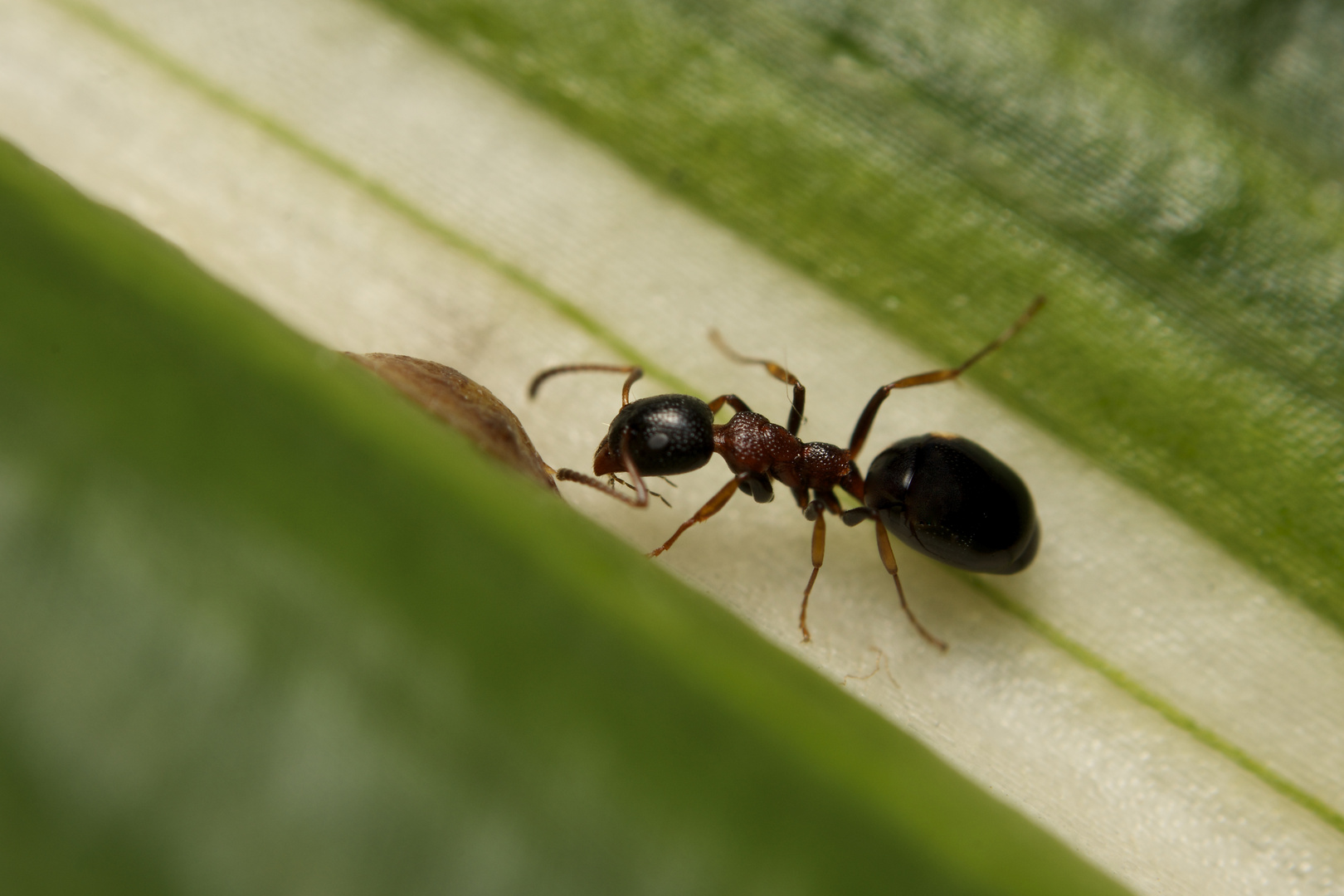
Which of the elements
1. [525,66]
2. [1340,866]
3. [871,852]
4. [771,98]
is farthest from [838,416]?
[871,852]

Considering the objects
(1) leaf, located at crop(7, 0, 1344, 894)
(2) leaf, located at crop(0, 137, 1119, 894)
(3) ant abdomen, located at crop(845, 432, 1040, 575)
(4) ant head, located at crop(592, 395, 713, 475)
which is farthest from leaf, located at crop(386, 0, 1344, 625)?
(2) leaf, located at crop(0, 137, 1119, 894)

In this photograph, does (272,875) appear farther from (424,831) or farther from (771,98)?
(771,98)

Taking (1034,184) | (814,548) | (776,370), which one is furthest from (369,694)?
(1034,184)

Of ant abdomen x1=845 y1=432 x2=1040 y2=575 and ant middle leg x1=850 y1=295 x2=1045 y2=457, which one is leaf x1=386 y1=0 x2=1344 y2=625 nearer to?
ant middle leg x1=850 y1=295 x2=1045 y2=457

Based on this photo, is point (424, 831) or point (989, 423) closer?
point (424, 831)

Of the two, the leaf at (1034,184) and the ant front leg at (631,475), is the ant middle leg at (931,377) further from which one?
the ant front leg at (631,475)

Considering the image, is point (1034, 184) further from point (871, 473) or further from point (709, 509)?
point (709, 509)

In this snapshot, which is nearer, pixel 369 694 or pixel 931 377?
pixel 369 694
